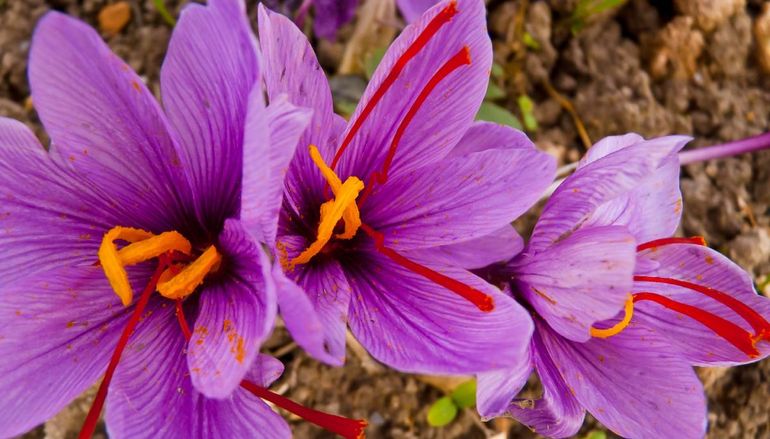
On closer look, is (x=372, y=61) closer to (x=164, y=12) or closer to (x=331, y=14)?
(x=331, y=14)

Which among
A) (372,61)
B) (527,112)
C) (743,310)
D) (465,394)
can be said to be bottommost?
(465,394)

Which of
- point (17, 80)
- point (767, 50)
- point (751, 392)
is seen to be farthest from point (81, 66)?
point (767, 50)

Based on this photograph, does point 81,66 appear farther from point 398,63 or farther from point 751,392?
point 751,392

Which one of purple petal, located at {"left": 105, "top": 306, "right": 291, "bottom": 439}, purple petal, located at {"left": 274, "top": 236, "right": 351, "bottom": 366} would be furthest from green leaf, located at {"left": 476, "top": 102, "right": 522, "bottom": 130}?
purple petal, located at {"left": 105, "top": 306, "right": 291, "bottom": 439}

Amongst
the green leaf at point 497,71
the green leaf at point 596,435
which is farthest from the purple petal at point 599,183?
the green leaf at point 497,71

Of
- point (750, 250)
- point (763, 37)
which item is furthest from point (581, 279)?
point (763, 37)
